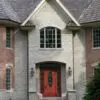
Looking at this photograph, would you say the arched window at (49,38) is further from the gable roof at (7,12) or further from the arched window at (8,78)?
the arched window at (8,78)

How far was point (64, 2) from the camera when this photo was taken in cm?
3105

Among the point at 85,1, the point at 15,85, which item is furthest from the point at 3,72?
the point at 85,1

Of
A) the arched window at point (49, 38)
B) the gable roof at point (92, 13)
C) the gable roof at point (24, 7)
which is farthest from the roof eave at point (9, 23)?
the gable roof at point (92, 13)

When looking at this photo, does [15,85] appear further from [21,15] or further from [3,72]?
[21,15]

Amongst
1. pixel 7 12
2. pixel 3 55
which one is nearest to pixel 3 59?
pixel 3 55

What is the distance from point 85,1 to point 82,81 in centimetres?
663

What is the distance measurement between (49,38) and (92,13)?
12.3ft

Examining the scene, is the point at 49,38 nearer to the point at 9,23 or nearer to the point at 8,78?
the point at 9,23

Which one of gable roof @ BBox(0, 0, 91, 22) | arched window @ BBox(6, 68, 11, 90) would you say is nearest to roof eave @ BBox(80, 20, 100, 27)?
gable roof @ BBox(0, 0, 91, 22)

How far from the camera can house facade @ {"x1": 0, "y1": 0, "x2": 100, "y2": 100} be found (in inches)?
1121

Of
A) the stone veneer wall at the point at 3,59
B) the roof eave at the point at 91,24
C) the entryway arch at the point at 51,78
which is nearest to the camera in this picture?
the stone veneer wall at the point at 3,59

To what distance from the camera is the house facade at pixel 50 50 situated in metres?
28.5

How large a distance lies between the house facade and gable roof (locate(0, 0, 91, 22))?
0.11 meters

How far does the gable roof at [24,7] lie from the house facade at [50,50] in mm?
107
